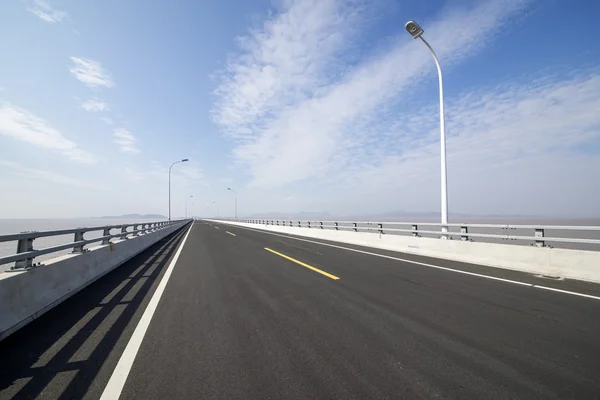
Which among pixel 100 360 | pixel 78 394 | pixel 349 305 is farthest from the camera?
pixel 349 305

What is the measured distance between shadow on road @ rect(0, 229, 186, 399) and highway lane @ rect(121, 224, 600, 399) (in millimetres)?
423

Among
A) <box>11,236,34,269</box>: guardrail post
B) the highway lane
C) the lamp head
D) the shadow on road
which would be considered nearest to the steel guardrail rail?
the highway lane

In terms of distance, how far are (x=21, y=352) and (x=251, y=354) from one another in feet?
9.62

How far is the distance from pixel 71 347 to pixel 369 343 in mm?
3891

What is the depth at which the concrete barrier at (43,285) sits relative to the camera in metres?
4.35

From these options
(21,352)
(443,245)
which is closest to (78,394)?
(21,352)

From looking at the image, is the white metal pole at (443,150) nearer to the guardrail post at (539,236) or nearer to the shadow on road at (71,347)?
the guardrail post at (539,236)

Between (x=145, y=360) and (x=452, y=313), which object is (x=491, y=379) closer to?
(x=452, y=313)

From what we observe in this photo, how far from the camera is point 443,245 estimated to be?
36.6 ft

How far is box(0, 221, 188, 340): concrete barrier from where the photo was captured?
14.3 ft

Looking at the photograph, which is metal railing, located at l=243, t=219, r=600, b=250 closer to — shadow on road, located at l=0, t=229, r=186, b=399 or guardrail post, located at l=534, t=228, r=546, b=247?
guardrail post, located at l=534, t=228, r=546, b=247

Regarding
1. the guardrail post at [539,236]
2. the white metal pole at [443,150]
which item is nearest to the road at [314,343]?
the guardrail post at [539,236]

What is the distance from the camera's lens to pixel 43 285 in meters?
5.36

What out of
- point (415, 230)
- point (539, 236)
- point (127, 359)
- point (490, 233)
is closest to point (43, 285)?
point (127, 359)
